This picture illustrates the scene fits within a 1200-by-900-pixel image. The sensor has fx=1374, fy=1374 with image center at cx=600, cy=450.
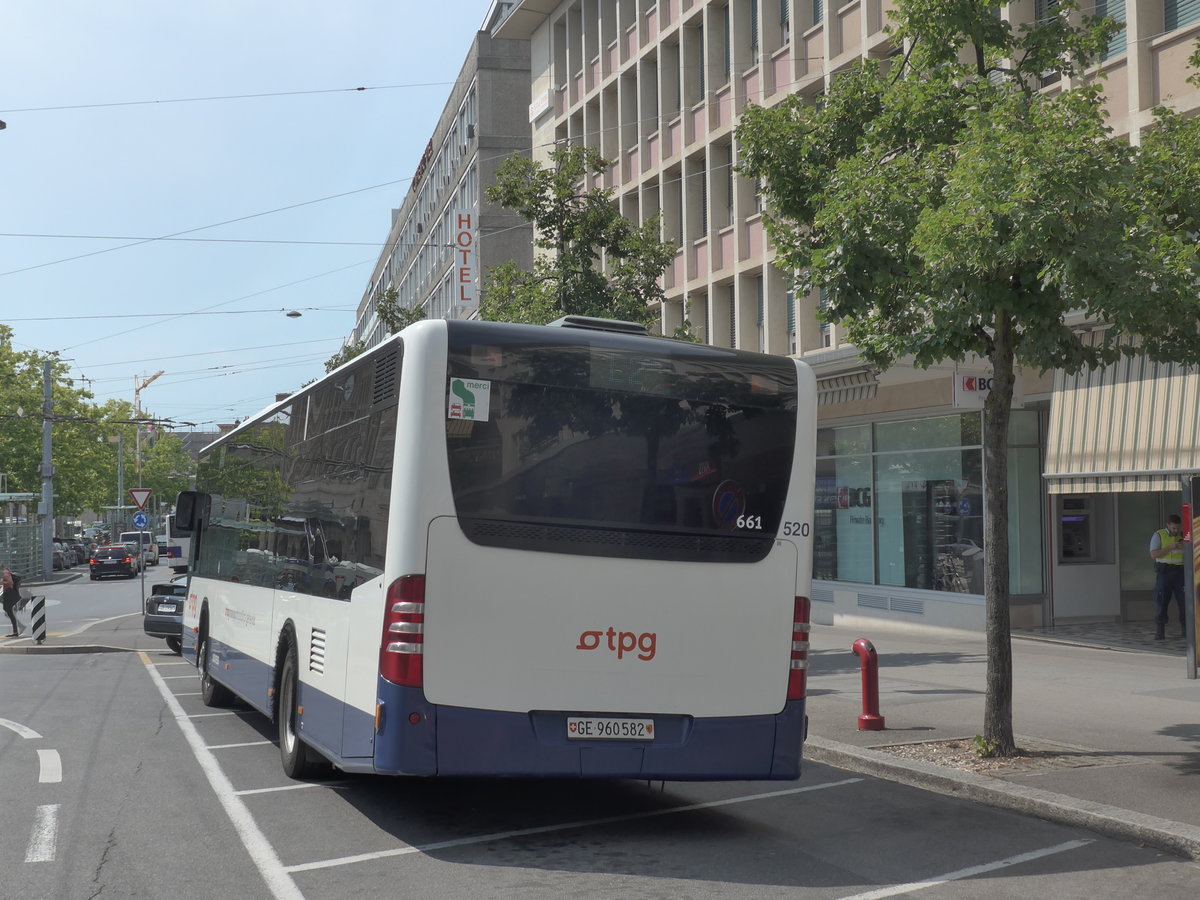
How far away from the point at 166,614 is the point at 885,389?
12.7m

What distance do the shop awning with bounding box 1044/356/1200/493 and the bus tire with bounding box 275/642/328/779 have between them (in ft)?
31.6

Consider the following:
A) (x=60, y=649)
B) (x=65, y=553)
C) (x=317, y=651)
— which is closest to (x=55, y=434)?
(x=65, y=553)

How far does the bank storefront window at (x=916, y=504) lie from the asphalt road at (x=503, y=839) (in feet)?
37.0

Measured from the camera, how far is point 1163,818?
780 cm

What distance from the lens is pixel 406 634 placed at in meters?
7.33

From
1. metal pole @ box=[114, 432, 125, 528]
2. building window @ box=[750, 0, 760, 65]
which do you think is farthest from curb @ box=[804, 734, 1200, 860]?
metal pole @ box=[114, 432, 125, 528]

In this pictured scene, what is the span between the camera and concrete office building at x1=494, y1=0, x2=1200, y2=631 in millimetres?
16986

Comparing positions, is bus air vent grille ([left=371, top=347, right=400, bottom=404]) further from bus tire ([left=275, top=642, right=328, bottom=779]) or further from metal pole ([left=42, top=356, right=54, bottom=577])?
metal pole ([left=42, top=356, right=54, bottom=577])

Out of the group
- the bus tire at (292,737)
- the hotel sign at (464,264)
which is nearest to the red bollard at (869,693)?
the bus tire at (292,737)

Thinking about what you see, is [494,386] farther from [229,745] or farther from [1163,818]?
[229,745]

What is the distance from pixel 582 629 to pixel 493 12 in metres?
48.1

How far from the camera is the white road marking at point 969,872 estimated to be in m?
6.49

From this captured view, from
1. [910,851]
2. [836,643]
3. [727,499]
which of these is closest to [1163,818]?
[910,851]

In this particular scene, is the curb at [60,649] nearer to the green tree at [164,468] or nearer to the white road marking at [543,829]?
the white road marking at [543,829]
